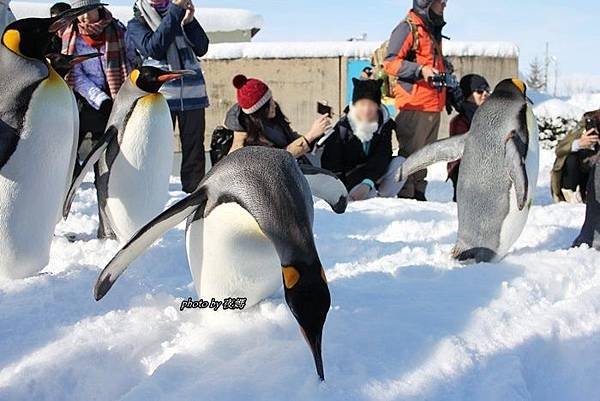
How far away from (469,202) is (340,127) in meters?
1.99

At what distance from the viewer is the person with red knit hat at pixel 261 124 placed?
4.29 meters

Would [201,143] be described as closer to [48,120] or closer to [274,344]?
[48,120]

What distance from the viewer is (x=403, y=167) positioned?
3.10 meters

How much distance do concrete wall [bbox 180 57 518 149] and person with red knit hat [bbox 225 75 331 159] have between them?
419 centimetres

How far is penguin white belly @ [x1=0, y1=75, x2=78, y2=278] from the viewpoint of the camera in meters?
2.33

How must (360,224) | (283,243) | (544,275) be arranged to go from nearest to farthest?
(283,243) → (544,275) → (360,224)

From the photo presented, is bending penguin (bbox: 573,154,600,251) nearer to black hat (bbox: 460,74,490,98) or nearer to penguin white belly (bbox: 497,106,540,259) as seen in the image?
penguin white belly (bbox: 497,106,540,259)

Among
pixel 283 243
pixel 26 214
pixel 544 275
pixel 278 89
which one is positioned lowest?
pixel 278 89

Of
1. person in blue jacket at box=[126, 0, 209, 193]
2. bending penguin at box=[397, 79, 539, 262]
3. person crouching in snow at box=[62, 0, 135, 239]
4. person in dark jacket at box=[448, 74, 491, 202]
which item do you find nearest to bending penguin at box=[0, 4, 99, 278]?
person crouching in snow at box=[62, 0, 135, 239]

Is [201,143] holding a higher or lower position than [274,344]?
lower

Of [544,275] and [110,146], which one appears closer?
[544,275]

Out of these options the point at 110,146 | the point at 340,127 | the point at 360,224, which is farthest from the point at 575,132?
the point at 110,146

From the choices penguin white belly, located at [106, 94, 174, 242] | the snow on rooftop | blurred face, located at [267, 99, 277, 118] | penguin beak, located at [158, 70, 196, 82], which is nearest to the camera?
penguin beak, located at [158, 70, 196, 82]

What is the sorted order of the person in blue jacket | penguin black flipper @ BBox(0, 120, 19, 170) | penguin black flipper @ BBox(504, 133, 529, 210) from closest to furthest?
1. penguin black flipper @ BBox(0, 120, 19, 170)
2. penguin black flipper @ BBox(504, 133, 529, 210)
3. the person in blue jacket
